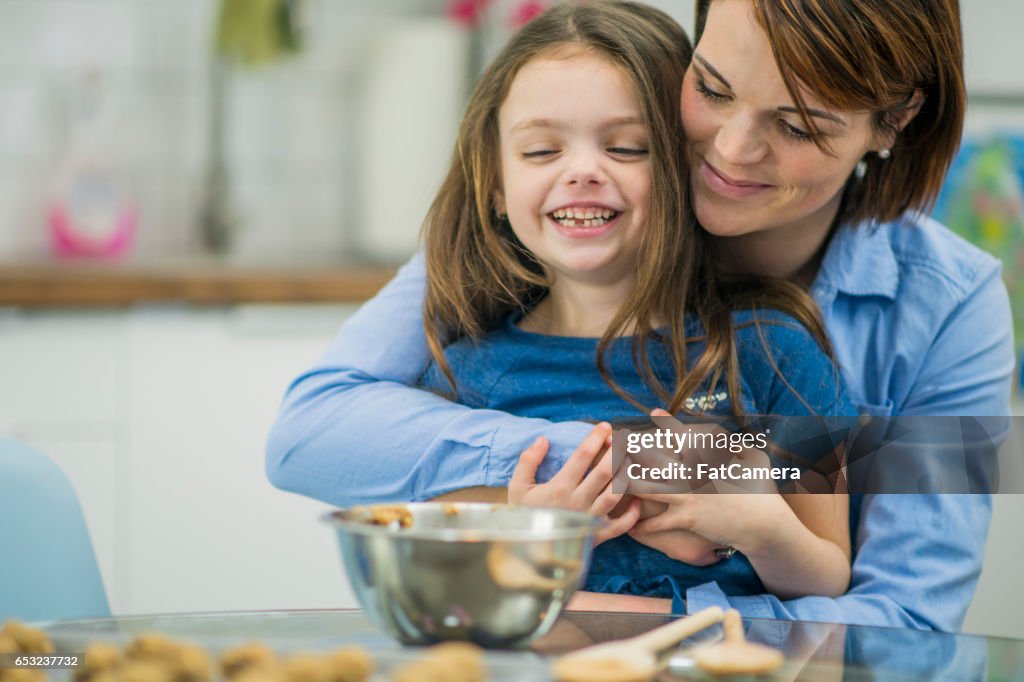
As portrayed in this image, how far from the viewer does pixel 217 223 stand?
2832mm

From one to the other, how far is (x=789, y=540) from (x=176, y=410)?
1555mm

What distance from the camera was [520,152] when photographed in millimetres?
1312

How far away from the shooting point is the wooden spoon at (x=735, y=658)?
73 cm

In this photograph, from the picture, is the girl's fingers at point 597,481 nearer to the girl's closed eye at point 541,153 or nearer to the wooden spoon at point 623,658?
the wooden spoon at point 623,658

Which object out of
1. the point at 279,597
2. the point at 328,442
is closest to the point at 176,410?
the point at 279,597

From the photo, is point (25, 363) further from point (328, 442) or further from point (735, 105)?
point (735, 105)

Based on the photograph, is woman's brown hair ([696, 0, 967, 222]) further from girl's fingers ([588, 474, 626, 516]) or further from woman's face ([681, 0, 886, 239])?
girl's fingers ([588, 474, 626, 516])

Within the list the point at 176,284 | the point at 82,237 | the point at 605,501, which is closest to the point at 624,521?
→ the point at 605,501

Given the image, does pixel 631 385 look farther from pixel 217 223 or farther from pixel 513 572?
pixel 217 223

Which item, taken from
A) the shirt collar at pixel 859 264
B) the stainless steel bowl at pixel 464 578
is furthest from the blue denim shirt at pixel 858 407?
the stainless steel bowl at pixel 464 578

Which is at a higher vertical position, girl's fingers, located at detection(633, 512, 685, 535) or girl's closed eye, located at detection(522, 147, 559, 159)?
girl's closed eye, located at detection(522, 147, 559, 159)

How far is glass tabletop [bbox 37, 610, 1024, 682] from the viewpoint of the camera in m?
0.74

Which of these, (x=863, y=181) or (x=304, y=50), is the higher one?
(x=304, y=50)

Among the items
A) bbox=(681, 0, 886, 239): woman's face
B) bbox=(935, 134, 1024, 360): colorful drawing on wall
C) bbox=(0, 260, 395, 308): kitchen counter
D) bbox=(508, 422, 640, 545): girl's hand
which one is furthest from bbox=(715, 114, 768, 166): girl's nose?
bbox=(935, 134, 1024, 360): colorful drawing on wall
